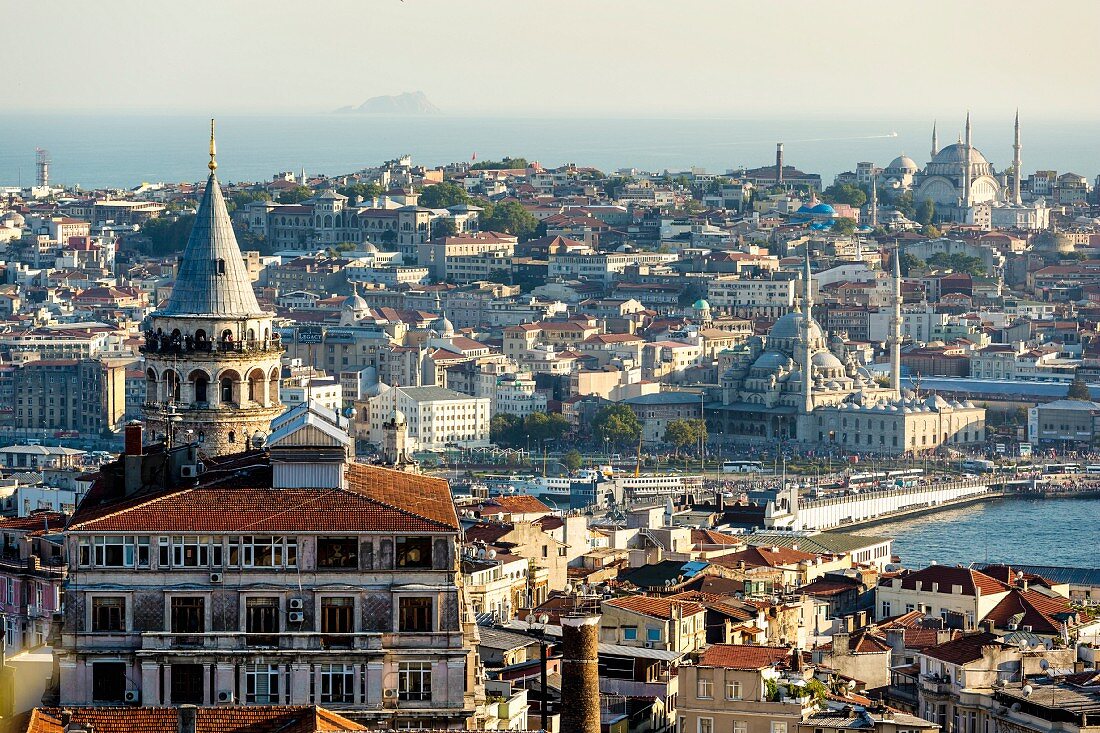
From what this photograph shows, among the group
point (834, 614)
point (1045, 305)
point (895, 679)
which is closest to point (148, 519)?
point (895, 679)

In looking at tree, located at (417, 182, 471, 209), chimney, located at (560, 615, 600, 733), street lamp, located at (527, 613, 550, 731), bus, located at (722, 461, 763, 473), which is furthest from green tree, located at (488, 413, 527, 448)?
chimney, located at (560, 615, 600, 733)

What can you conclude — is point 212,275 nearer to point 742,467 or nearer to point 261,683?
point 261,683

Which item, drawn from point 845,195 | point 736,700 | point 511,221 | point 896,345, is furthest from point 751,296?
point 736,700

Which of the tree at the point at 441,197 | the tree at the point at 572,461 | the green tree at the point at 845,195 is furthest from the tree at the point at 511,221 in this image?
the tree at the point at 572,461

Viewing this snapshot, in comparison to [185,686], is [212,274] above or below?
above

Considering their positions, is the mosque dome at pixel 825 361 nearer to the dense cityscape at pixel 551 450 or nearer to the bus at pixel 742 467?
the dense cityscape at pixel 551 450

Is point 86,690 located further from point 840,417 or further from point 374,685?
point 840,417
